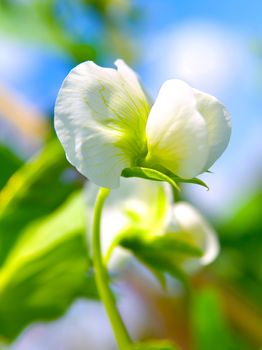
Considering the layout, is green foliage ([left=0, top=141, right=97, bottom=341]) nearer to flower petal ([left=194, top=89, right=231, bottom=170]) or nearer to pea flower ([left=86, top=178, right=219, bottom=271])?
pea flower ([left=86, top=178, right=219, bottom=271])

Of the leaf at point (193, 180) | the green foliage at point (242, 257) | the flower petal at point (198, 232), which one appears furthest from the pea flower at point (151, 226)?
the green foliage at point (242, 257)

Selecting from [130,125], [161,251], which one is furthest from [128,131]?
[161,251]

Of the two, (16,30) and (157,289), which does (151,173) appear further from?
(157,289)

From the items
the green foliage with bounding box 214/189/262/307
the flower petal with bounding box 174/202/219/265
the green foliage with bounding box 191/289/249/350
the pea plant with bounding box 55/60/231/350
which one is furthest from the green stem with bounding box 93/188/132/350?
the green foliage with bounding box 214/189/262/307

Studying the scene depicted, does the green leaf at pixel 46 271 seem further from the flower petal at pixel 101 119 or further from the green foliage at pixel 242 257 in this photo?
the green foliage at pixel 242 257

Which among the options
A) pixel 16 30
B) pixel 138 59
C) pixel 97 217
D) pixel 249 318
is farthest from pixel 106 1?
pixel 97 217

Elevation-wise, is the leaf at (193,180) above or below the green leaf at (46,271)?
above
